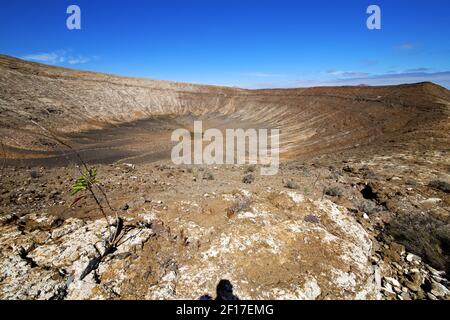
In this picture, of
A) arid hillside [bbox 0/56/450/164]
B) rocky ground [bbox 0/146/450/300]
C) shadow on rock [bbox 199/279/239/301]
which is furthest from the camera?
arid hillside [bbox 0/56/450/164]

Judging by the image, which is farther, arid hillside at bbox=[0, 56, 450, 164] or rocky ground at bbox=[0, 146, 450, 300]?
arid hillside at bbox=[0, 56, 450, 164]

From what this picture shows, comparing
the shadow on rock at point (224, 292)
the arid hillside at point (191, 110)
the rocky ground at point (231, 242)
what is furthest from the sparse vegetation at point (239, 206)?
the arid hillside at point (191, 110)

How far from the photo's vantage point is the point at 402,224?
6.34 meters

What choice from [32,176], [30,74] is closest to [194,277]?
[32,176]

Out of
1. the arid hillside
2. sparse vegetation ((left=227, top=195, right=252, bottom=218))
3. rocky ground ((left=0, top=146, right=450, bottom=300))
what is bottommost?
rocky ground ((left=0, top=146, right=450, bottom=300))

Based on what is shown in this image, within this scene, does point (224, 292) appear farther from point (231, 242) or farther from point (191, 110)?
point (191, 110)

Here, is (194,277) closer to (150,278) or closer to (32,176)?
(150,278)

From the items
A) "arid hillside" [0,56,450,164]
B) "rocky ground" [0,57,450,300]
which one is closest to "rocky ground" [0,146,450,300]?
"rocky ground" [0,57,450,300]

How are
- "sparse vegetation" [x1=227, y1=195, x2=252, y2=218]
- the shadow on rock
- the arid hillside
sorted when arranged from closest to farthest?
the shadow on rock → "sparse vegetation" [x1=227, y1=195, x2=252, y2=218] → the arid hillside

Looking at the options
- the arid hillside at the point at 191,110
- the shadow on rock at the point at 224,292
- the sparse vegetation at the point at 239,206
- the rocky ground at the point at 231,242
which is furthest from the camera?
the arid hillside at the point at 191,110

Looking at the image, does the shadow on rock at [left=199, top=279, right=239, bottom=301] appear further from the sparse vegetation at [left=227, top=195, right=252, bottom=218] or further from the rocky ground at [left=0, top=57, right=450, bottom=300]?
the sparse vegetation at [left=227, top=195, right=252, bottom=218]

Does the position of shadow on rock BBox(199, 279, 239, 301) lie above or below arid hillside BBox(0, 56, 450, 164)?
below

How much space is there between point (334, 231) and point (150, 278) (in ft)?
13.9

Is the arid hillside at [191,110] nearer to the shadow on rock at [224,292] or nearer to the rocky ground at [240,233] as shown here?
the rocky ground at [240,233]
